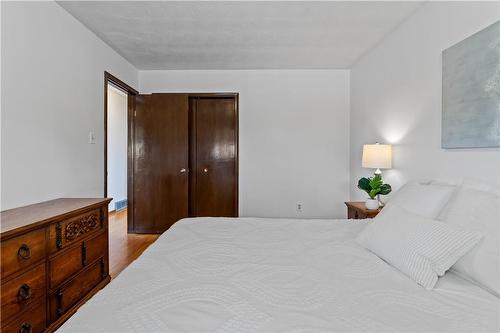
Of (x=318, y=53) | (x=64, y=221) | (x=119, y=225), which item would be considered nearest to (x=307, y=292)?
(x=64, y=221)

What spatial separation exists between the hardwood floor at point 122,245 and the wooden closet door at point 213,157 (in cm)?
88

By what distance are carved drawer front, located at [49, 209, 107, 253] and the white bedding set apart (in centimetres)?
75

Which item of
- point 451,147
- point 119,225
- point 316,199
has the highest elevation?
point 451,147

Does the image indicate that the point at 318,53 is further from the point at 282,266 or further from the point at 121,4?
the point at 282,266

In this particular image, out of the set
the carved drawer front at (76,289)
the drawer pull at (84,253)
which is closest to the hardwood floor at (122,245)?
the carved drawer front at (76,289)

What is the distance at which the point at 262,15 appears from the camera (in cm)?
257

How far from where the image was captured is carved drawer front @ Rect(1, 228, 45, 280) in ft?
4.69

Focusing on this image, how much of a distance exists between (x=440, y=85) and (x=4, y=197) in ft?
10.8

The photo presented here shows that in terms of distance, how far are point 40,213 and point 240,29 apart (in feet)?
7.85

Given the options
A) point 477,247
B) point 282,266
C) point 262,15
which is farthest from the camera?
point 262,15

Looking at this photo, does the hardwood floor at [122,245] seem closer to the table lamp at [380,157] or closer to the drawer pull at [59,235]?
the drawer pull at [59,235]

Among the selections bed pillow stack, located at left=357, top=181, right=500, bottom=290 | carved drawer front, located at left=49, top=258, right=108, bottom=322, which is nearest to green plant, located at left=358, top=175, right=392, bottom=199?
bed pillow stack, located at left=357, top=181, right=500, bottom=290

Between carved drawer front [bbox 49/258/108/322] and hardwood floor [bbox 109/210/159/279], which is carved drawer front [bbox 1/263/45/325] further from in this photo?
hardwood floor [bbox 109/210/159/279]

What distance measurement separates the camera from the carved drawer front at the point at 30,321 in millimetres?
1473
